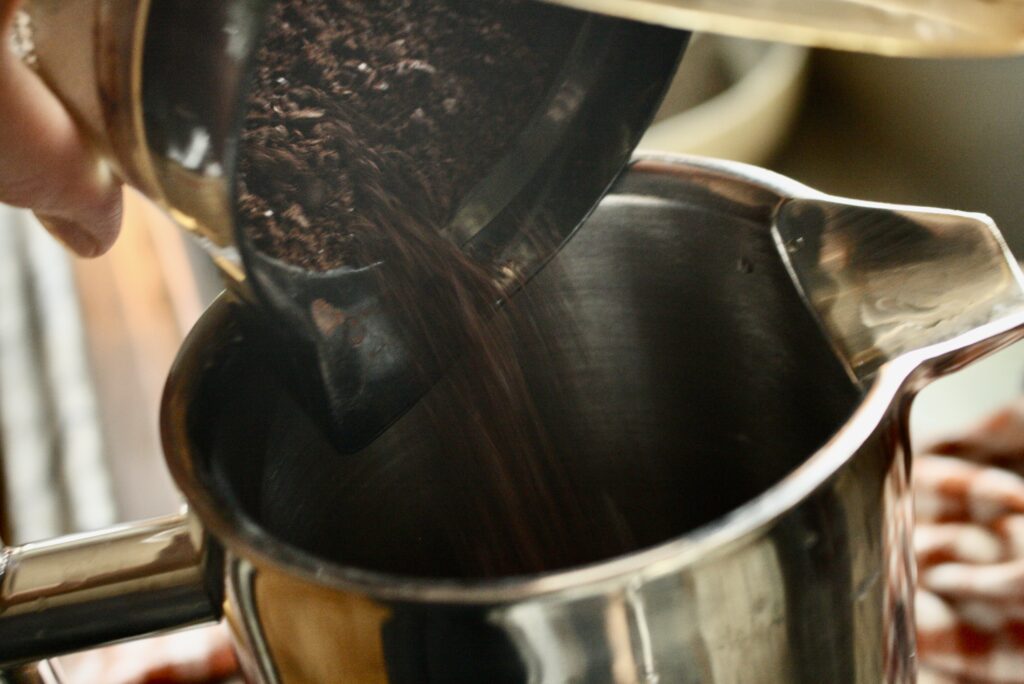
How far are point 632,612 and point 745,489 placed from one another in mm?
263

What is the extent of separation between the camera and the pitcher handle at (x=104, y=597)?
440 millimetres

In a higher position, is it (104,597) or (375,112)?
(375,112)

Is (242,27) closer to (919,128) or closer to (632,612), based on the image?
(632,612)

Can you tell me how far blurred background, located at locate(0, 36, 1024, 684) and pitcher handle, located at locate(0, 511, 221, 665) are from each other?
1.49 feet

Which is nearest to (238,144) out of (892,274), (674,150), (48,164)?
(48,164)

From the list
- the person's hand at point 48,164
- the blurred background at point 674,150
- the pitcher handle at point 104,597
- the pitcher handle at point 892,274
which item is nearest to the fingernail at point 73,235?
the person's hand at point 48,164

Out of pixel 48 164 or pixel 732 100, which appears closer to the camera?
pixel 48 164

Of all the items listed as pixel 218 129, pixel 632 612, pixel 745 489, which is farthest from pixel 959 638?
pixel 218 129

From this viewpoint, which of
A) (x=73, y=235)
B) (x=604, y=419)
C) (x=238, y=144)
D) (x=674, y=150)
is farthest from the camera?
(x=674, y=150)

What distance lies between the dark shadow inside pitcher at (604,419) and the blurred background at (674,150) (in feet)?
0.87

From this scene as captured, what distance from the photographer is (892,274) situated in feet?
1.58

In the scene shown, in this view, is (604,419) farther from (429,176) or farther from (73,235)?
(73,235)

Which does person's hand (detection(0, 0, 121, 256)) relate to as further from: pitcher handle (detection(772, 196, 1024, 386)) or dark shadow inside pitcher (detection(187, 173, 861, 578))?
pitcher handle (detection(772, 196, 1024, 386))

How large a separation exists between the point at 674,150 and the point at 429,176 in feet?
2.12
